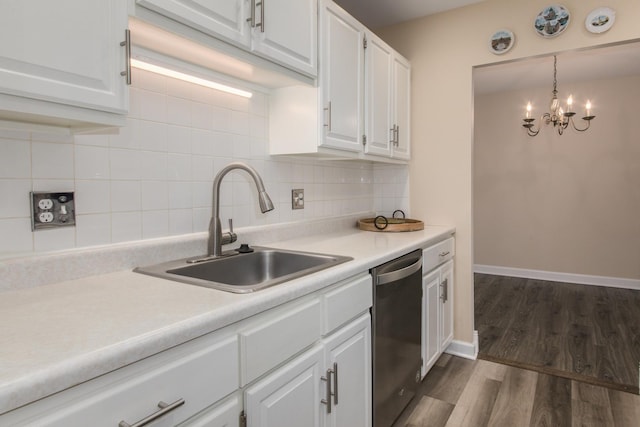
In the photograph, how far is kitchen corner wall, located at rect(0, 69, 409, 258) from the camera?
3.67 ft

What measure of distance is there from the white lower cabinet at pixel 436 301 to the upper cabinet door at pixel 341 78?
788mm

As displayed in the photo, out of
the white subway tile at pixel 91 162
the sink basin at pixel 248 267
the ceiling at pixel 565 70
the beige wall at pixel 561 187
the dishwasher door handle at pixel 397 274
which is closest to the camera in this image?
the white subway tile at pixel 91 162

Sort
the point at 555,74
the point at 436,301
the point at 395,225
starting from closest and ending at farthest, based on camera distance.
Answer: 1. the point at 436,301
2. the point at 395,225
3. the point at 555,74

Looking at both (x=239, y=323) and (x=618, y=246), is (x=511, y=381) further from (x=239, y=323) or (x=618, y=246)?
(x=618, y=246)

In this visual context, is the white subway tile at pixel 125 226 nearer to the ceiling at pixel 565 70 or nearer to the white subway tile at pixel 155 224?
the white subway tile at pixel 155 224

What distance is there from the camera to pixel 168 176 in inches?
59.4

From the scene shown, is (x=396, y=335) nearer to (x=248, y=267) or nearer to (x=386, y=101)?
(x=248, y=267)

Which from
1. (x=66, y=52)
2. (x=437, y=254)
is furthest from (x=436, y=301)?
(x=66, y=52)

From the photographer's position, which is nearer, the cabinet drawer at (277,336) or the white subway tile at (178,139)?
the cabinet drawer at (277,336)

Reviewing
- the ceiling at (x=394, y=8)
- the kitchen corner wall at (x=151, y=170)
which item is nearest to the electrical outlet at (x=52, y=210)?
the kitchen corner wall at (x=151, y=170)

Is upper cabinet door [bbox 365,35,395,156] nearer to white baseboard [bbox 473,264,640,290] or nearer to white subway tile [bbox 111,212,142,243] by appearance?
white subway tile [bbox 111,212,142,243]

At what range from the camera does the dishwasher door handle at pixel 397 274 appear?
161 cm

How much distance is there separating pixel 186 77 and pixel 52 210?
70 cm

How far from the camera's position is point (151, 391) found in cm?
76
